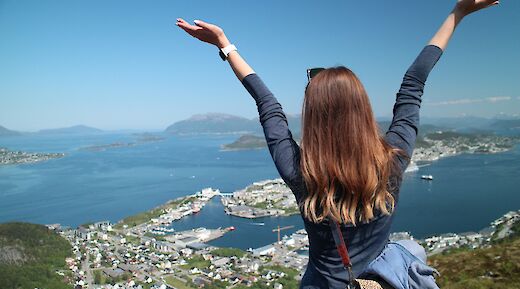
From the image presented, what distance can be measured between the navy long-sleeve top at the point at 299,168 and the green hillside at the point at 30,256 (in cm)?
1005

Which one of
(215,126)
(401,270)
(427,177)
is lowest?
(427,177)

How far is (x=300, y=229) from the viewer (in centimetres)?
1360

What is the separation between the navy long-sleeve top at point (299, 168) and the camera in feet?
1.61

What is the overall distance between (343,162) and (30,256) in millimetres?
13211

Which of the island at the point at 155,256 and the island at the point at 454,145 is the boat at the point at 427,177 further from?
the island at the point at 155,256

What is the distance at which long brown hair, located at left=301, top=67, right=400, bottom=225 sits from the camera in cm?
47

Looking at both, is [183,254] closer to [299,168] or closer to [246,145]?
[299,168]

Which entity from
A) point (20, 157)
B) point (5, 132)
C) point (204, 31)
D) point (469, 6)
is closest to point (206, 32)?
point (204, 31)

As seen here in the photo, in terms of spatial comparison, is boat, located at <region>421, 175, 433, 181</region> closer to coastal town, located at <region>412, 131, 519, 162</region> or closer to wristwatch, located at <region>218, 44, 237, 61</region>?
coastal town, located at <region>412, 131, 519, 162</region>

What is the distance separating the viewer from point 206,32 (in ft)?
1.96

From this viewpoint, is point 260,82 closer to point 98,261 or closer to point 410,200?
point 98,261

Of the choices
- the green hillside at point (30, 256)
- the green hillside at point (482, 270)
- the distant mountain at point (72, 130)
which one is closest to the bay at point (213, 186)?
the green hillside at point (30, 256)

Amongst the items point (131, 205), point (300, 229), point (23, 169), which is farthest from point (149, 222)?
point (23, 169)

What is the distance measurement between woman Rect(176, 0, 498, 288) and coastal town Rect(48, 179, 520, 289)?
8359 mm
